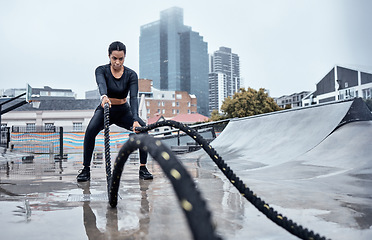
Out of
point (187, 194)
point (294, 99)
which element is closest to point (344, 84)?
point (187, 194)

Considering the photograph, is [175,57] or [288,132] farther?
[175,57]

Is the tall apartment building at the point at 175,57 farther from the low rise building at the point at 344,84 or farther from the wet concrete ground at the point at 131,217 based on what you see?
the wet concrete ground at the point at 131,217

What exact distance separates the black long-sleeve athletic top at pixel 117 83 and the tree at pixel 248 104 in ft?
122

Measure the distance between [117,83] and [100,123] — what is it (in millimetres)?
612

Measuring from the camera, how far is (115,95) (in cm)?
411

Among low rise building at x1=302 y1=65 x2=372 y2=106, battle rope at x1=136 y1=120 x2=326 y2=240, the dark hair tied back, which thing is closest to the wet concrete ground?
battle rope at x1=136 y1=120 x2=326 y2=240

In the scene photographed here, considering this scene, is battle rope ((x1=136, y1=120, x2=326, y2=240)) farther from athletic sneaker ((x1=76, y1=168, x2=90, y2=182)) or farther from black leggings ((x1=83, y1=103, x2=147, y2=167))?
athletic sneaker ((x1=76, y1=168, x2=90, y2=182))

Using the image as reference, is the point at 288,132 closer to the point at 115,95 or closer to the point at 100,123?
the point at 115,95

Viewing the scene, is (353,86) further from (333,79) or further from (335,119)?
(335,119)

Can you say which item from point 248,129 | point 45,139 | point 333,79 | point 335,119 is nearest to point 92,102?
point 45,139

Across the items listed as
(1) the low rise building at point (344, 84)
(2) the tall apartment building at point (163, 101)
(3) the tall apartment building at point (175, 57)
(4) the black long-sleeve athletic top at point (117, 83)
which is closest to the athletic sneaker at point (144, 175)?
(4) the black long-sleeve athletic top at point (117, 83)

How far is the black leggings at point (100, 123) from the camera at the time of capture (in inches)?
160

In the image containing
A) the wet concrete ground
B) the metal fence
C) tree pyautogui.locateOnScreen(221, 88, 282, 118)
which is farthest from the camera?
tree pyautogui.locateOnScreen(221, 88, 282, 118)

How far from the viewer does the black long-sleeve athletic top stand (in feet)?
12.9
